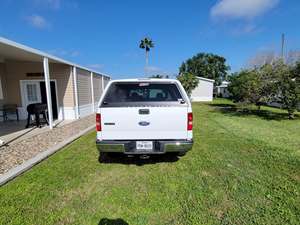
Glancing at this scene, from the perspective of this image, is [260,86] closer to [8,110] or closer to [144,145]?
[144,145]

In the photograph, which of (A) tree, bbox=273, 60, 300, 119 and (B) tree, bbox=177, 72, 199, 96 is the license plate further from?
(B) tree, bbox=177, 72, 199, 96

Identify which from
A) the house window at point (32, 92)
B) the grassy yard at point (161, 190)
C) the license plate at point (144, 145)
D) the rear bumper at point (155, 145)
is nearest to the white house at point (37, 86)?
the house window at point (32, 92)

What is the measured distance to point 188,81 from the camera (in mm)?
28844

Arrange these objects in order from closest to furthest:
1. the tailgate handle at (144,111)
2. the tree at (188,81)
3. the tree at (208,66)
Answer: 1. the tailgate handle at (144,111)
2. the tree at (188,81)
3. the tree at (208,66)

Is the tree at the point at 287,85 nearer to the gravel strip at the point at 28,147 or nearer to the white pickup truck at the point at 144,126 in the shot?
the white pickup truck at the point at 144,126

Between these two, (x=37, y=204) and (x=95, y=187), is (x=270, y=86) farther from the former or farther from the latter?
(x=37, y=204)

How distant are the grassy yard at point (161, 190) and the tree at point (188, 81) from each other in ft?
79.3

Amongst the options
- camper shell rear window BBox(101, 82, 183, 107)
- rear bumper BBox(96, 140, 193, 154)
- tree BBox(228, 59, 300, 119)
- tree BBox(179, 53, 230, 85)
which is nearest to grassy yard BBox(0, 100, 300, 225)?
rear bumper BBox(96, 140, 193, 154)

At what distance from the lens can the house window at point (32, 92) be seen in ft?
35.9

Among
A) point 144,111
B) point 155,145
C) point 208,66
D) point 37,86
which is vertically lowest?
point 155,145

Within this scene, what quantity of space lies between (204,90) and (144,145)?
2946 cm

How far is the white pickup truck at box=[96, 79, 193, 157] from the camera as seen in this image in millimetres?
3556

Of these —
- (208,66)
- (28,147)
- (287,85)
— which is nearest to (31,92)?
(28,147)

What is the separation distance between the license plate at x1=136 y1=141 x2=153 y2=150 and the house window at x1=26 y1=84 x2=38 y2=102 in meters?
9.94
